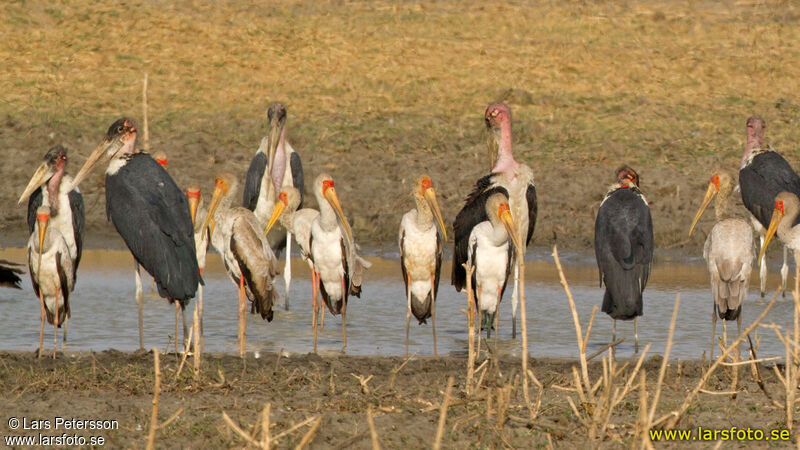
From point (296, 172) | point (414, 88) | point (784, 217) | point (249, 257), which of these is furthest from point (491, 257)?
point (414, 88)

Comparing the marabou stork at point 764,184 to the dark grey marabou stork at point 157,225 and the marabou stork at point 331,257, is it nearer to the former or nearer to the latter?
the marabou stork at point 331,257

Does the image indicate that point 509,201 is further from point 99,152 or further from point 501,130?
point 99,152

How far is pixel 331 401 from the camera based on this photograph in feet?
19.8

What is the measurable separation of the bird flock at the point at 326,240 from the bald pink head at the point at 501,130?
4 centimetres

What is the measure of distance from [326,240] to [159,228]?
1206 millimetres

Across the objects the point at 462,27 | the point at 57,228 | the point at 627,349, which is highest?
the point at 462,27

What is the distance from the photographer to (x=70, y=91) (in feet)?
55.6

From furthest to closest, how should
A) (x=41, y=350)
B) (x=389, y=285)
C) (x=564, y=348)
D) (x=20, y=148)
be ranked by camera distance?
1. (x=20, y=148)
2. (x=389, y=285)
3. (x=564, y=348)
4. (x=41, y=350)

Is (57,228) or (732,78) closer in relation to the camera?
(57,228)

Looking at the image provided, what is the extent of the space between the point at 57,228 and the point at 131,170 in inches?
42.2

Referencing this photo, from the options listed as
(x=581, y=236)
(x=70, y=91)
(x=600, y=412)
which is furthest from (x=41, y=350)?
(x=70, y=91)

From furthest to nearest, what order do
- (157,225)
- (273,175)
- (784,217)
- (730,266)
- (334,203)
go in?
(273,175) < (784,217) < (334,203) < (730,266) < (157,225)

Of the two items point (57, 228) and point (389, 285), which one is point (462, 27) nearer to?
point (389, 285)

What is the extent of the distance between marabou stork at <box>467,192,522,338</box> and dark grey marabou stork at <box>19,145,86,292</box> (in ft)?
8.18
